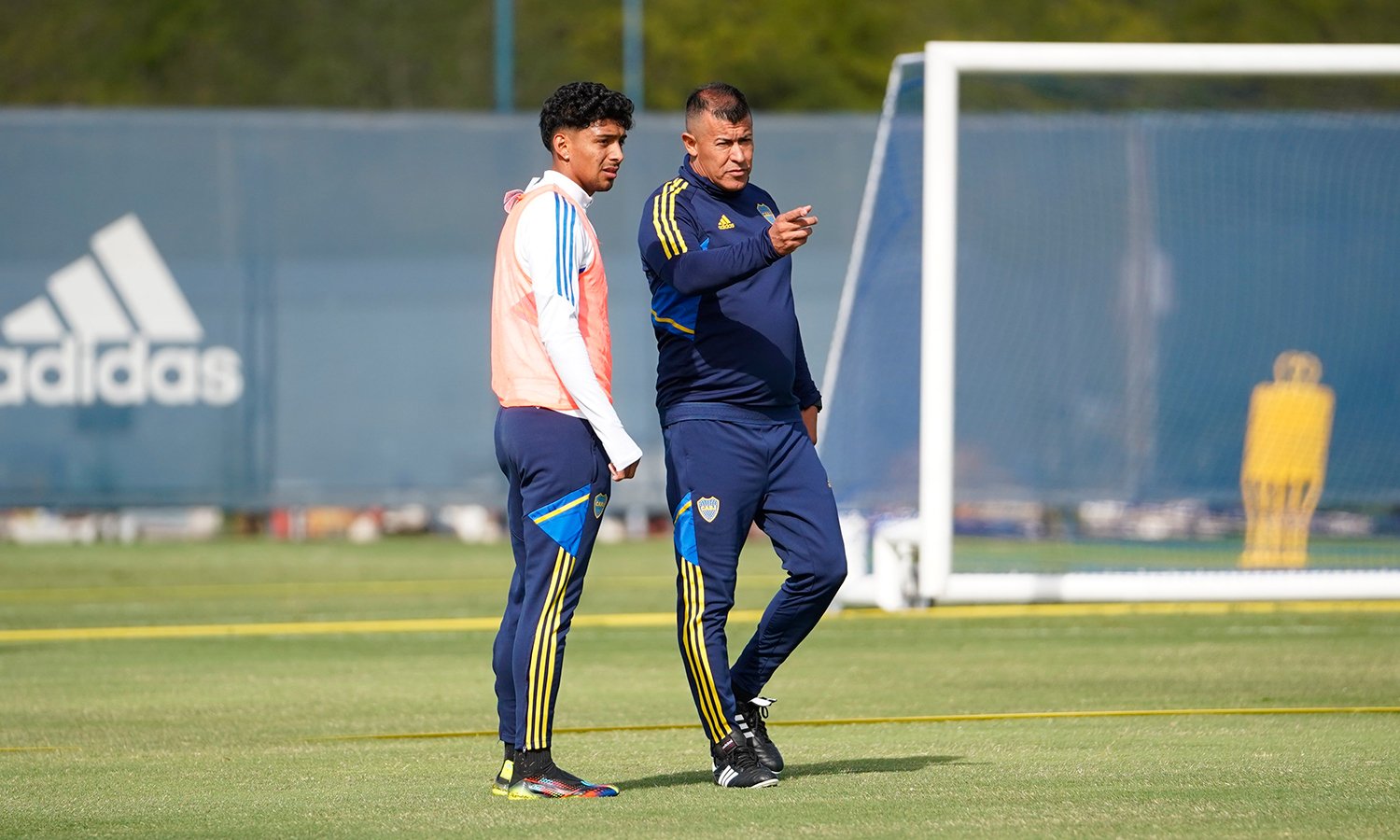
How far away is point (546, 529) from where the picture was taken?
5.47m

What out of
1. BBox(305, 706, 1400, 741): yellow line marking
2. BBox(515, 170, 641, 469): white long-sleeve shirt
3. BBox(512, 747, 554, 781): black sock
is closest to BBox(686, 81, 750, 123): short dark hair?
BBox(515, 170, 641, 469): white long-sleeve shirt

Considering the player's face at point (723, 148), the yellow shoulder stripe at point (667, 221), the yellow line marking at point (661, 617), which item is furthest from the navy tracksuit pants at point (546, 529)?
the yellow line marking at point (661, 617)

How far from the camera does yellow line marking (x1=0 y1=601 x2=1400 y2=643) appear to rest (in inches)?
421

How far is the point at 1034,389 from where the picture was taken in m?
16.9

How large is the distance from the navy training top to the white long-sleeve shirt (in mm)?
446

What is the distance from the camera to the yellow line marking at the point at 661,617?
35.1ft

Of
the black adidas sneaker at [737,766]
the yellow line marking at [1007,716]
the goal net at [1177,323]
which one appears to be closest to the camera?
the black adidas sneaker at [737,766]

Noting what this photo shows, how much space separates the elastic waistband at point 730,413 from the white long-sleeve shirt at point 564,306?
516 mm

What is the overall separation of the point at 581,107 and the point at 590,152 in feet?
0.42

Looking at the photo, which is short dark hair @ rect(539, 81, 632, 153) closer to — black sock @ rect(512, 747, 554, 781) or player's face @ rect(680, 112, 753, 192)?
player's face @ rect(680, 112, 753, 192)

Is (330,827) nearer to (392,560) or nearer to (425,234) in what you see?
(392,560)

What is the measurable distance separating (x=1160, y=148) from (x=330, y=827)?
1346 cm

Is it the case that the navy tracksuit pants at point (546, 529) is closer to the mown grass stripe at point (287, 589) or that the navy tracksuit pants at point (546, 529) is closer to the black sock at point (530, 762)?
the black sock at point (530, 762)

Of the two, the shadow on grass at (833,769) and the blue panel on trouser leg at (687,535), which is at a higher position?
the blue panel on trouser leg at (687,535)
